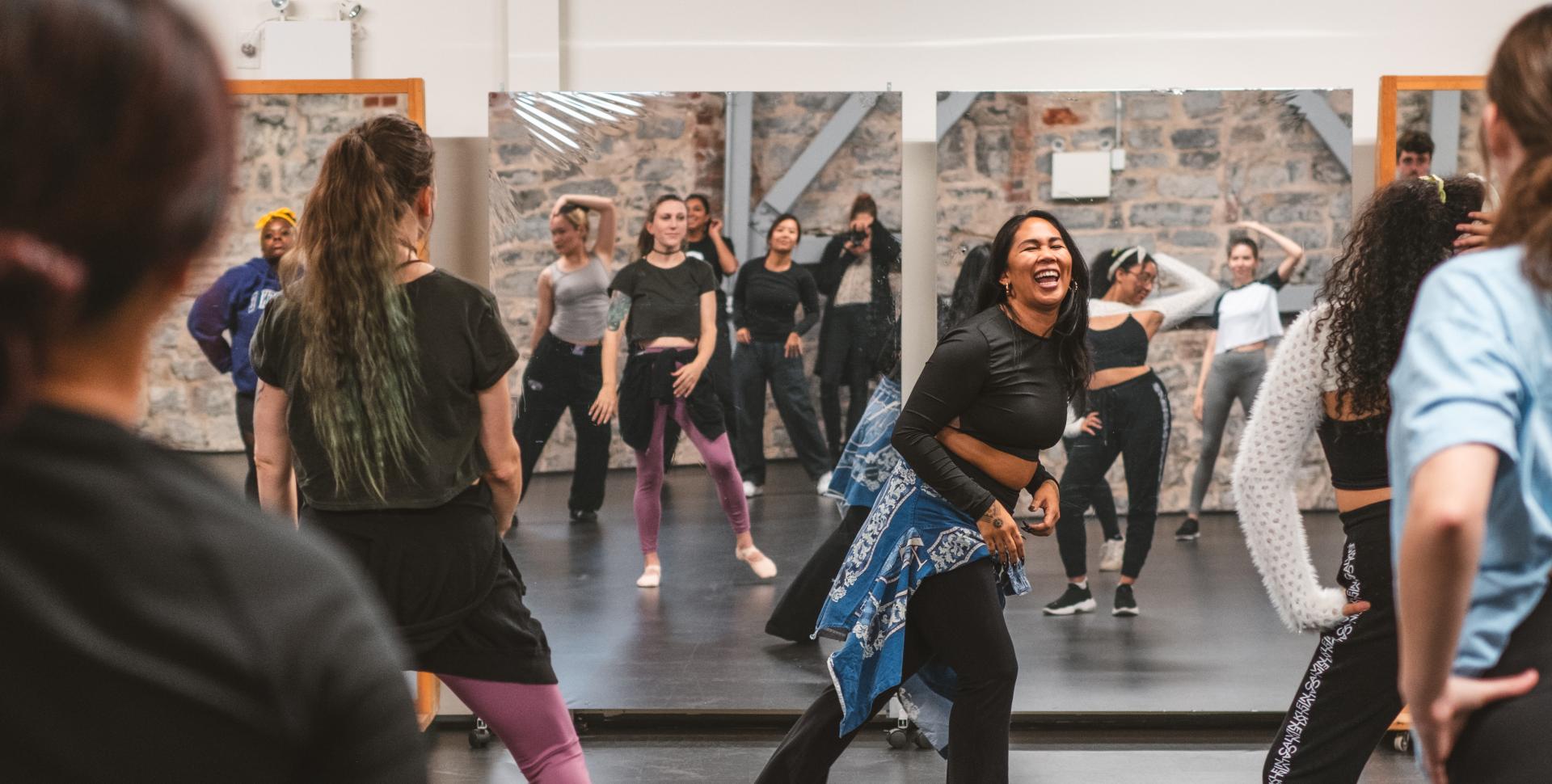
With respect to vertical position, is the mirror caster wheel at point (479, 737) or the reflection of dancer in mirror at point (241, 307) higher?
the reflection of dancer in mirror at point (241, 307)

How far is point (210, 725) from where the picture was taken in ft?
2.27

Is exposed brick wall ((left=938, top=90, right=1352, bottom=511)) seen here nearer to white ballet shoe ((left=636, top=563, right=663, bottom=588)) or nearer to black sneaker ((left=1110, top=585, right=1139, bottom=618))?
black sneaker ((left=1110, top=585, right=1139, bottom=618))

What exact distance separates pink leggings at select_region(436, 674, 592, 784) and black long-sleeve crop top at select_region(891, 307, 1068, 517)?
3.11 feet

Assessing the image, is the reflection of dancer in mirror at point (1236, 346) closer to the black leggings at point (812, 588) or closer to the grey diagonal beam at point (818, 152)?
the black leggings at point (812, 588)

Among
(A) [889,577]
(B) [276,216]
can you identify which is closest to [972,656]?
(A) [889,577]

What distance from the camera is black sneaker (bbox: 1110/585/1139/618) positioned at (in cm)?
410

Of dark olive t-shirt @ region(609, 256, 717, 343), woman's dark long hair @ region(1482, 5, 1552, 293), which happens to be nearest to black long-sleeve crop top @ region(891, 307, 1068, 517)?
dark olive t-shirt @ region(609, 256, 717, 343)

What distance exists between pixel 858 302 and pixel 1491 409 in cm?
287

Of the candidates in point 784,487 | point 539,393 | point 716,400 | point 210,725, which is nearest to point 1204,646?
point 784,487

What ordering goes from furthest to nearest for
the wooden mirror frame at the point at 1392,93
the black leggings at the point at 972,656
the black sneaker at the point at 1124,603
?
the black sneaker at the point at 1124,603
the wooden mirror frame at the point at 1392,93
the black leggings at the point at 972,656

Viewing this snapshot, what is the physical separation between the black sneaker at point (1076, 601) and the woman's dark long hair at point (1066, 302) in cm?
116

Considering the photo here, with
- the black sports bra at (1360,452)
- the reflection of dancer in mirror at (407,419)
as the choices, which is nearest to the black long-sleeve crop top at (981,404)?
the black sports bra at (1360,452)

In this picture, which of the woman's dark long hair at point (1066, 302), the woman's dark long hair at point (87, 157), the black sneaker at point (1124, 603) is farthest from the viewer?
the black sneaker at point (1124, 603)

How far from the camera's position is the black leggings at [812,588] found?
158 inches
